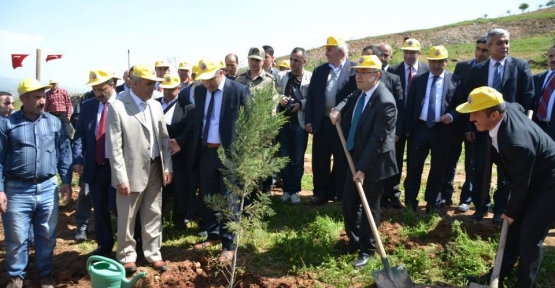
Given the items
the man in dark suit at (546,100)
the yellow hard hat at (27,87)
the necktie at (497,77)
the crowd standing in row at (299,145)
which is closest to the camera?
the crowd standing in row at (299,145)

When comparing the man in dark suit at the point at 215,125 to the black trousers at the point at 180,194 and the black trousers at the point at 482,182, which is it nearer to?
the black trousers at the point at 180,194

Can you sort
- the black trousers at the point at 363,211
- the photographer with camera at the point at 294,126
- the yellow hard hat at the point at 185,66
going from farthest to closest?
the yellow hard hat at the point at 185,66 < the photographer with camera at the point at 294,126 < the black trousers at the point at 363,211

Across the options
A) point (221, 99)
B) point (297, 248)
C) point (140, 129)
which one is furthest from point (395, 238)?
point (140, 129)

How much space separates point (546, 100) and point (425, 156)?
1691 mm

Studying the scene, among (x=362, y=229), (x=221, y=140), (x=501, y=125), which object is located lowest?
(x=362, y=229)

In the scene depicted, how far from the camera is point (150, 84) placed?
16.2 feet

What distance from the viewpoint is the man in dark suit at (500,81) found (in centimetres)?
606

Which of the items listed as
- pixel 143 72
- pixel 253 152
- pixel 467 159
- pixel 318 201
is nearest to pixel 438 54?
pixel 467 159

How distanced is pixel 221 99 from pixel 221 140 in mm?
482

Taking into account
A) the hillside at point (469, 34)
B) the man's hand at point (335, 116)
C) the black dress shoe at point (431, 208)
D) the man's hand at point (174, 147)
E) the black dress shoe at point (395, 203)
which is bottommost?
the black dress shoe at point (395, 203)

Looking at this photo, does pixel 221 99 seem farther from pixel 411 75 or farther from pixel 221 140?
pixel 411 75

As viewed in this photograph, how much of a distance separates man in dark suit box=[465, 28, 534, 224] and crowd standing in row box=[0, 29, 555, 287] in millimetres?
15

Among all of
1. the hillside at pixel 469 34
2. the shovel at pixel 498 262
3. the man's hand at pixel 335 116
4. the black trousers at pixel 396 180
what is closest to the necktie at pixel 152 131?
the man's hand at pixel 335 116

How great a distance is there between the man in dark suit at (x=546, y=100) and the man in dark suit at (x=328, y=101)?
2.52m
